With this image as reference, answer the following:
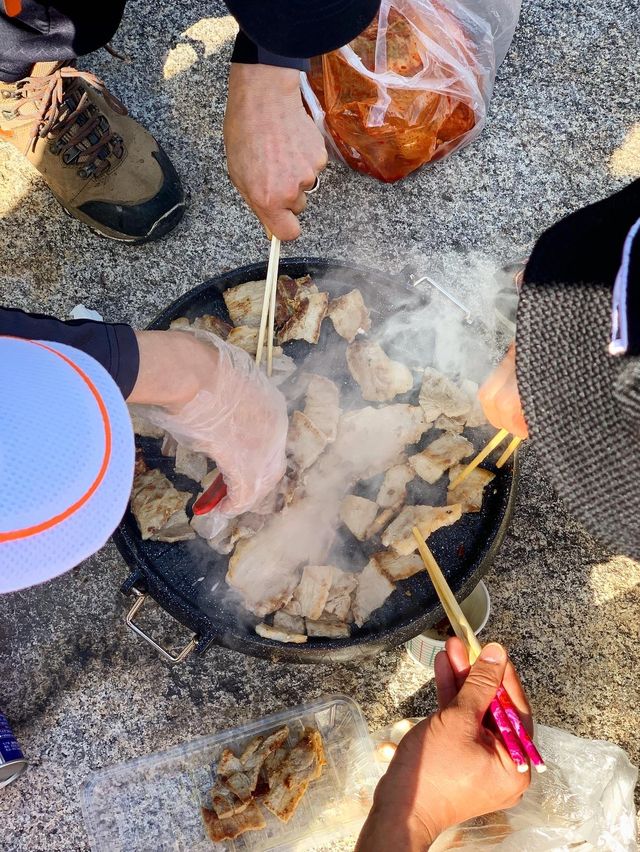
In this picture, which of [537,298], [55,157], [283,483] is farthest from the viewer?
[55,157]

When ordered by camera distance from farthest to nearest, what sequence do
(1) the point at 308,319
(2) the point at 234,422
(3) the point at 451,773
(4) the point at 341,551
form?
(1) the point at 308,319 → (4) the point at 341,551 → (2) the point at 234,422 → (3) the point at 451,773

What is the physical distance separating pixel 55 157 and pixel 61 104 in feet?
0.71

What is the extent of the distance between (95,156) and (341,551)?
Result: 199 centimetres

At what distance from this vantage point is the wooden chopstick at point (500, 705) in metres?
1.78

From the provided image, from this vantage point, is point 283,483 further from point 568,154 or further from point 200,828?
point 568,154

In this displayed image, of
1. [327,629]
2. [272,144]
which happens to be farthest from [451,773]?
[272,144]

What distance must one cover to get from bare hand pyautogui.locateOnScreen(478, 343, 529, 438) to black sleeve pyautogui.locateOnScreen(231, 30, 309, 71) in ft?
3.77

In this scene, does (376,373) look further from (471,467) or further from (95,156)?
(95,156)

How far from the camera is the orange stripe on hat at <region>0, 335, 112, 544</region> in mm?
1122

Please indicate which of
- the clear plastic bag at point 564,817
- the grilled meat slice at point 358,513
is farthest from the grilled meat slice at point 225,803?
the grilled meat slice at point 358,513

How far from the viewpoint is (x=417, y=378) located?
2.42 m

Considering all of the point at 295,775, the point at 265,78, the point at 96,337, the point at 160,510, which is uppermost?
the point at 265,78

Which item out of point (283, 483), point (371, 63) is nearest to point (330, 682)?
point (283, 483)

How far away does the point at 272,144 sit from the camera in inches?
81.4
